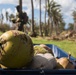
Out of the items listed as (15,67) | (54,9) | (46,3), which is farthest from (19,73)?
(54,9)

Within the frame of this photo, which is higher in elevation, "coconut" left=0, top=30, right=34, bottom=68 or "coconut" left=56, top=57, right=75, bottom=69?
"coconut" left=0, top=30, right=34, bottom=68

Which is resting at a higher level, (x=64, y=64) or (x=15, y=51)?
(x=15, y=51)

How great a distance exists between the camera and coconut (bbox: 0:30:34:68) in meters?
3.49

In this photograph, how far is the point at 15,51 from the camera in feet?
11.4

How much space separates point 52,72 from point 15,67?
50 cm

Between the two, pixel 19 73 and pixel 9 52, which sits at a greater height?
pixel 9 52

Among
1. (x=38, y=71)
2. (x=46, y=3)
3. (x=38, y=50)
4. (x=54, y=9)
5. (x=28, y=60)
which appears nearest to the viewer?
(x=38, y=71)

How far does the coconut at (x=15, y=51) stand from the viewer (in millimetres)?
3488

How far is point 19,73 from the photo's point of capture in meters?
3.38

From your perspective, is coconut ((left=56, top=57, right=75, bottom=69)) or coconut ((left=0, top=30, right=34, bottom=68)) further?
coconut ((left=56, top=57, right=75, bottom=69))

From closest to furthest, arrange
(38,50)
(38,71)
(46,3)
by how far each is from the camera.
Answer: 1. (38,71)
2. (38,50)
3. (46,3)

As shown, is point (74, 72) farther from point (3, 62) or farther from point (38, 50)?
point (38, 50)

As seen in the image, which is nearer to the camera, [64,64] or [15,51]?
[15,51]

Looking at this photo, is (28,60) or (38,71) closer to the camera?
(38,71)
